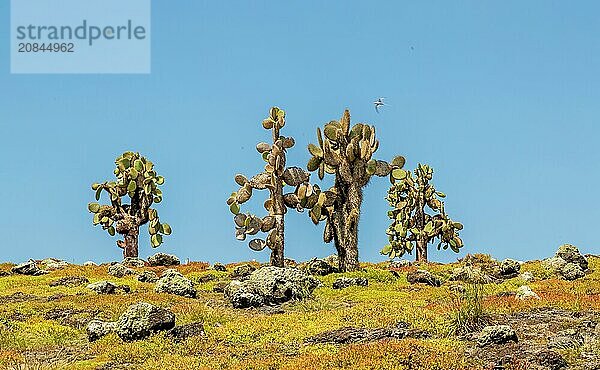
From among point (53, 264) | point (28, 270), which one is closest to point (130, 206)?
point (53, 264)

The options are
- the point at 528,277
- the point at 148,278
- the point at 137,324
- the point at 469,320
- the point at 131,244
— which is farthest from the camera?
the point at 131,244

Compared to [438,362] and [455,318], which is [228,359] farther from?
[455,318]

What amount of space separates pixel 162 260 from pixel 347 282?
65.5 ft

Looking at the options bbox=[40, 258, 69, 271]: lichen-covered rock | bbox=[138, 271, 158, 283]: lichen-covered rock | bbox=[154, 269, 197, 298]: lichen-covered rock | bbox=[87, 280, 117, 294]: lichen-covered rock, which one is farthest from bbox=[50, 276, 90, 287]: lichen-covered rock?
bbox=[40, 258, 69, 271]: lichen-covered rock

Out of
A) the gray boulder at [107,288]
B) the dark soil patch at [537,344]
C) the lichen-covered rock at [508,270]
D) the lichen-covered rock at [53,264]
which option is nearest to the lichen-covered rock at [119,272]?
the gray boulder at [107,288]

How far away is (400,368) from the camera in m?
17.9

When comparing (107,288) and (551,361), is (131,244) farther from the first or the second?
(551,361)

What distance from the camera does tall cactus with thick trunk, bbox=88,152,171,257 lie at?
5522 cm

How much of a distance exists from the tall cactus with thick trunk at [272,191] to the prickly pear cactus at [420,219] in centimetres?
2177

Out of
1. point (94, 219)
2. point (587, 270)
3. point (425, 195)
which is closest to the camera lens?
point (587, 270)

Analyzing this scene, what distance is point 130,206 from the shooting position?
5591 centimetres

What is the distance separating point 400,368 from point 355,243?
74.1 ft

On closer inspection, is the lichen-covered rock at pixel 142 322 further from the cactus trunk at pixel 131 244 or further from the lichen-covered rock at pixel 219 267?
the cactus trunk at pixel 131 244

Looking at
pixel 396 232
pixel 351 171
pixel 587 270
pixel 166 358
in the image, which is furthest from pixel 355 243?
pixel 396 232
